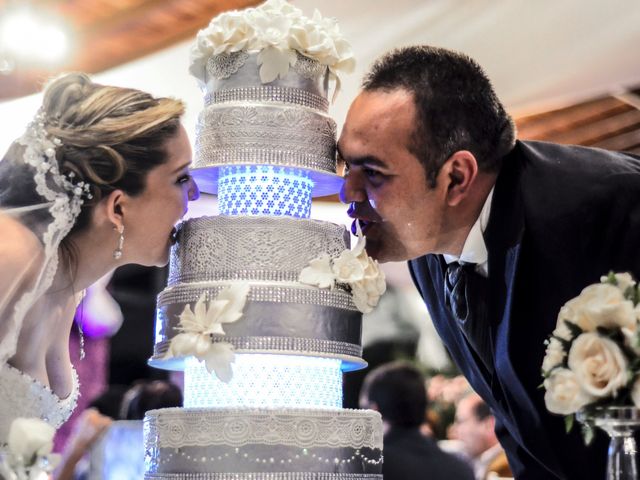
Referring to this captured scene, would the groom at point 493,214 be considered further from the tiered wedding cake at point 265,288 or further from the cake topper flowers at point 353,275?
the cake topper flowers at point 353,275

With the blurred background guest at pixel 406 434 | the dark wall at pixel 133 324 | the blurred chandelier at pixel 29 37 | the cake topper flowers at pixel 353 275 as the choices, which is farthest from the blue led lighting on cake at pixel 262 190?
the dark wall at pixel 133 324

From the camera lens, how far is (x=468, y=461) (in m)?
4.68

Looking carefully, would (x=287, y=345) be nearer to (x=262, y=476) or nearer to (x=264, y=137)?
(x=262, y=476)

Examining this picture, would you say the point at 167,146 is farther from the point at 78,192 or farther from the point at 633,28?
the point at 633,28

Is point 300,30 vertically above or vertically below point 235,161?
above

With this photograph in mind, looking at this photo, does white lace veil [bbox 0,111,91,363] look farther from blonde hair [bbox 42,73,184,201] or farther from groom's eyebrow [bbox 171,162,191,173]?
groom's eyebrow [bbox 171,162,191,173]

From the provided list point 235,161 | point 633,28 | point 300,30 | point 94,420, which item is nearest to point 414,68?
point 300,30

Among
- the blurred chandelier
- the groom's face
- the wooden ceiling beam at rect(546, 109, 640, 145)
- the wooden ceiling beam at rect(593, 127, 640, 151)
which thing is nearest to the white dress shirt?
the groom's face

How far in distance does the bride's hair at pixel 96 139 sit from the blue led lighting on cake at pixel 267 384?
0.58 metres

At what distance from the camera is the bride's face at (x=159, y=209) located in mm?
2779

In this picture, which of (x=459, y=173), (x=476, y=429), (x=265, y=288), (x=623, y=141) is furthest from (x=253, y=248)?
(x=623, y=141)

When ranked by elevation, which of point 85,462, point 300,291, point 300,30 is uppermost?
point 300,30

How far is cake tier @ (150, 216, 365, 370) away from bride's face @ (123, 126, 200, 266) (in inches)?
5.2

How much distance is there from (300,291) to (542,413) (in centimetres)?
84
